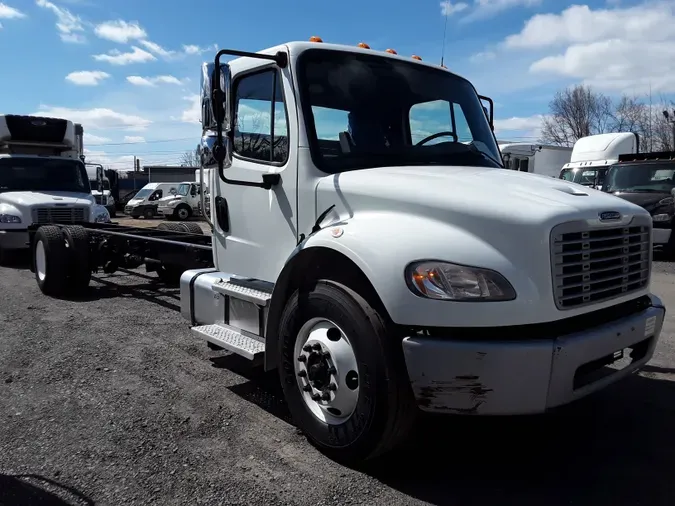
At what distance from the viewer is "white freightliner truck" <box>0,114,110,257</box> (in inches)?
452

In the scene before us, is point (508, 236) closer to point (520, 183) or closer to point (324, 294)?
point (520, 183)

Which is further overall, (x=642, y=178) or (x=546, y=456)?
(x=642, y=178)

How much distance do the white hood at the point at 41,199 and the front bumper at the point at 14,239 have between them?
0.56 m

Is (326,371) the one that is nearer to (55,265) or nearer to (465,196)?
(465,196)

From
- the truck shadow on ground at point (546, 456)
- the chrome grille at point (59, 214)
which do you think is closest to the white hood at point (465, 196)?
the truck shadow on ground at point (546, 456)

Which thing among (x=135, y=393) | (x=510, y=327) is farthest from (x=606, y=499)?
(x=135, y=393)

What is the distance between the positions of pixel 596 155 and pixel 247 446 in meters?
18.6

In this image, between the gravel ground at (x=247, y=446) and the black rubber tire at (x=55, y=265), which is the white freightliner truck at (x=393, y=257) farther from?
the black rubber tire at (x=55, y=265)

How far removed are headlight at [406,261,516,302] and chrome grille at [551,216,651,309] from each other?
30cm

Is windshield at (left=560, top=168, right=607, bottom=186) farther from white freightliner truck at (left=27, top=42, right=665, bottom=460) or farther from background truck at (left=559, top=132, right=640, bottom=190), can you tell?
white freightliner truck at (left=27, top=42, right=665, bottom=460)

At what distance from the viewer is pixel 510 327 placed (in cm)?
290

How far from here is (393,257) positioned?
2986 mm

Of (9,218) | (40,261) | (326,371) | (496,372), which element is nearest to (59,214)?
(9,218)

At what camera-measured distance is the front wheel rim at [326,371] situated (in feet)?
10.7
